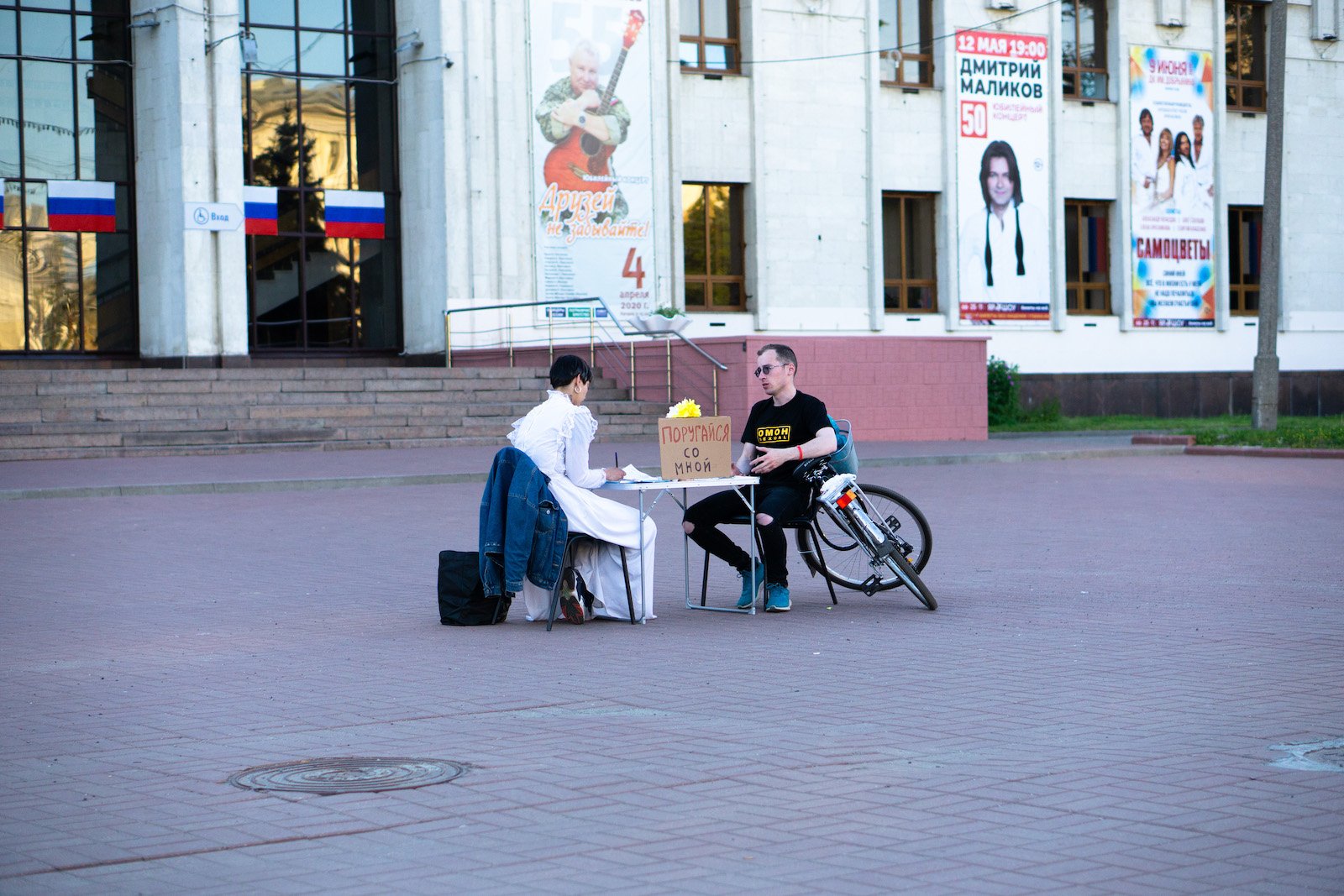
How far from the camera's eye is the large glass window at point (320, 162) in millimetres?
34750

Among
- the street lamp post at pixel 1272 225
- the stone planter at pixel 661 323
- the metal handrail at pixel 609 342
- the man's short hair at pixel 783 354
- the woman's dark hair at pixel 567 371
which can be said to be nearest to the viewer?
the woman's dark hair at pixel 567 371

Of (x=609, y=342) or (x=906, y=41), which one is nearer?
(x=609, y=342)

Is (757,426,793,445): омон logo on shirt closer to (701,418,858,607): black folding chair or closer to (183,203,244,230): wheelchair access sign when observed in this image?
(701,418,858,607): black folding chair

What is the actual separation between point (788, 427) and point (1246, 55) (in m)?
36.2

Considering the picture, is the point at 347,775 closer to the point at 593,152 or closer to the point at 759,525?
the point at 759,525

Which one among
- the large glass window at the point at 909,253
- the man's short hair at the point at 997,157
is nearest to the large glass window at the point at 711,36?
the large glass window at the point at 909,253

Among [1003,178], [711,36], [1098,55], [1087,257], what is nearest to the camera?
A: [711,36]

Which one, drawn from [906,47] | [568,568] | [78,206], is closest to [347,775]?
[568,568]

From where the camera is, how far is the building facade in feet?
110

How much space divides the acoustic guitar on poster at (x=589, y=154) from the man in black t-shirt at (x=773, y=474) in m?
24.5

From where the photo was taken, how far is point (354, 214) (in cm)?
3556

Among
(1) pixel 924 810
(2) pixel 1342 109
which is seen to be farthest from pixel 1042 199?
(1) pixel 924 810

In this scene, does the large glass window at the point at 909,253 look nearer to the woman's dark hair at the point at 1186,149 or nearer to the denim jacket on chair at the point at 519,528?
the woman's dark hair at the point at 1186,149

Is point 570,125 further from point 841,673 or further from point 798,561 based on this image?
A: point 841,673
